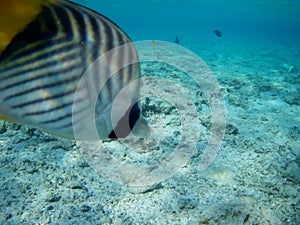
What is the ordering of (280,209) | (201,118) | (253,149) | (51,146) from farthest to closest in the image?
(201,118) → (253,149) → (51,146) → (280,209)

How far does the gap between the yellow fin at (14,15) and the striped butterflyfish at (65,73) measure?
0.03 ft

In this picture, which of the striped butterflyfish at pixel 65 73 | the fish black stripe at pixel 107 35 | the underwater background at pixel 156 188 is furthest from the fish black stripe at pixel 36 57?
the underwater background at pixel 156 188

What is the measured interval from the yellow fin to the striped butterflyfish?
1cm

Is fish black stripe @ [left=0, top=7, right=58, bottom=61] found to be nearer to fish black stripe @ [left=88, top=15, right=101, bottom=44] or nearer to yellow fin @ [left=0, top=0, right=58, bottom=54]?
yellow fin @ [left=0, top=0, right=58, bottom=54]

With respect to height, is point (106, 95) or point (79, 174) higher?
point (106, 95)

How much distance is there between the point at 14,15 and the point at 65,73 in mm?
211

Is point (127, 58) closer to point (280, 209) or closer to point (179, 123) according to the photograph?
point (280, 209)

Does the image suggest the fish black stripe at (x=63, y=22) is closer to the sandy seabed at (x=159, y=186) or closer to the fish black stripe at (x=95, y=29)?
the fish black stripe at (x=95, y=29)

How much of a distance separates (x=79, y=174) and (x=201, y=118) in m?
2.62

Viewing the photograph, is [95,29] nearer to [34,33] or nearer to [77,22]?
[77,22]

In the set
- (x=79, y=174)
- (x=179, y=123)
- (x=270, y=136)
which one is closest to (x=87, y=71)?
(x=79, y=174)

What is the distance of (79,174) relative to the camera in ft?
10.9

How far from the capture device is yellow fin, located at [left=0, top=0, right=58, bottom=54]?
2.31ft

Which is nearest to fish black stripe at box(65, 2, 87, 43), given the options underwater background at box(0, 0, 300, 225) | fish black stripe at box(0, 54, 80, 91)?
fish black stripe at box(0, 54, 80, 91)
